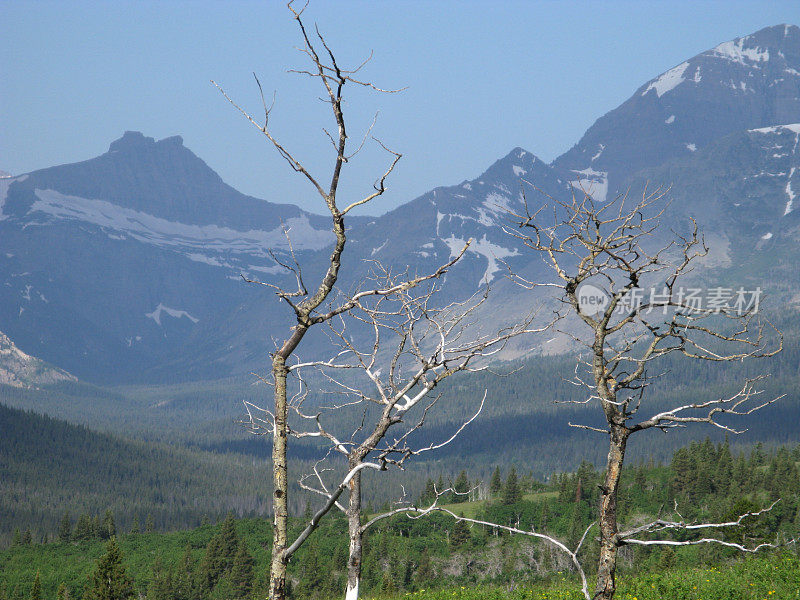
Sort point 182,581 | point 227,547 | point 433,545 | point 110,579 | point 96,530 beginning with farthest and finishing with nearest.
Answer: point 96,530, point 433,545, point 227,547, point 182,581, point 110,579

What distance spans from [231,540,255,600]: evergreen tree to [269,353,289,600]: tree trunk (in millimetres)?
81352

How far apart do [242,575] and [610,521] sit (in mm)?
83313

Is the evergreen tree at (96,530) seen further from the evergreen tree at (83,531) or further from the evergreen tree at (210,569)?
the evergreen tree at (210,569)

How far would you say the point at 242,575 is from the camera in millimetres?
90312

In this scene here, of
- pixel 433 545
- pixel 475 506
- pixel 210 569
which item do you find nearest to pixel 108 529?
pixel 210 569

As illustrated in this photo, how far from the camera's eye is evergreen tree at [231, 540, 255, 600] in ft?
291

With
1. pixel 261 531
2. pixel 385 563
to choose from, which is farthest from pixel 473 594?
pixel 261 531

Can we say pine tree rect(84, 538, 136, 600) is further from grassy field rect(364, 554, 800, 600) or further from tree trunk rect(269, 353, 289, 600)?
tree trunk rect(269, 353, 289, 600)

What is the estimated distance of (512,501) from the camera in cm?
12362

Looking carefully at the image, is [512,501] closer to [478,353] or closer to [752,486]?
[752,486]

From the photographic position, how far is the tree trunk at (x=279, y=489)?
41.1ft

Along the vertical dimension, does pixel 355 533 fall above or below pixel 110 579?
above

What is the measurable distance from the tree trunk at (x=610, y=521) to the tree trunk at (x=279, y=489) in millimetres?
5448

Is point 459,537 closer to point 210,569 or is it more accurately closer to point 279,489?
point 210,569
